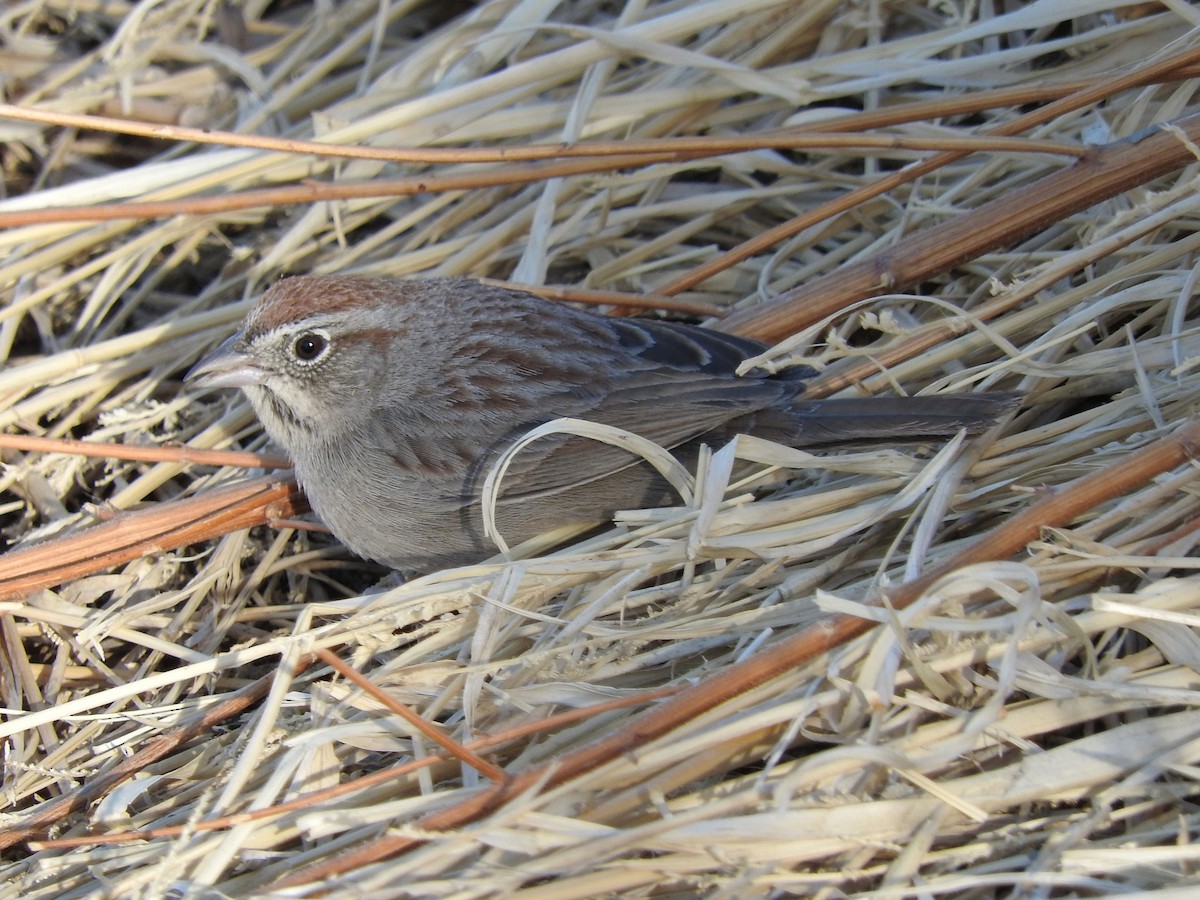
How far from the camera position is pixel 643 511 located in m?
2.93

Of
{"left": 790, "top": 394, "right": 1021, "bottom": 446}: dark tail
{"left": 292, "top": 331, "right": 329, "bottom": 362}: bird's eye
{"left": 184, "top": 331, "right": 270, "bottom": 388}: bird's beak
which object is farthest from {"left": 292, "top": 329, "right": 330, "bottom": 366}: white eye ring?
{"left": 790, "top": 394, "right": 1021, "bottom": 446}: dark tail

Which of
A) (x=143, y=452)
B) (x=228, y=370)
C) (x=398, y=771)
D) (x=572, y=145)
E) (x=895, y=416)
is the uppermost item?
(x=572, y=145)

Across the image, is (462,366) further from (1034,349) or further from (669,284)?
(1034,349)

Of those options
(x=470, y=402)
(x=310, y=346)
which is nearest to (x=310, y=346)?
(x=310, y=346)

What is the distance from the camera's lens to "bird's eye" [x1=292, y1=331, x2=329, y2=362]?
3336 millimetres

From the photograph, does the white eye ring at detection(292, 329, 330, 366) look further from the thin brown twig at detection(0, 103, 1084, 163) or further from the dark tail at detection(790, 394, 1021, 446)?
the dark tail at detection(790, 394, 1021, 446)

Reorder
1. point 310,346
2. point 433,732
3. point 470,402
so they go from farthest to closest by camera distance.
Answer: point 310,346 → point 470,402 → point 433,732

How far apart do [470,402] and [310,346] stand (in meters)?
0.54

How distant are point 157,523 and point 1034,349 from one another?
245 centimetres

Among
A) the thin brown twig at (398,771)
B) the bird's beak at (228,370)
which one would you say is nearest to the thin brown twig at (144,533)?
the bird's beak at (228,370)

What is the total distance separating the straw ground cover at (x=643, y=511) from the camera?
2.14 metres

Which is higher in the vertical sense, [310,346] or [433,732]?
[310,346]

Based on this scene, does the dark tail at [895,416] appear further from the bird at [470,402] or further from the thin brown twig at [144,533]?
the thin brown twig at [144,533]

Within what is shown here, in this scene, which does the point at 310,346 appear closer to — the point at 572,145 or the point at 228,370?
the point at 228,370
